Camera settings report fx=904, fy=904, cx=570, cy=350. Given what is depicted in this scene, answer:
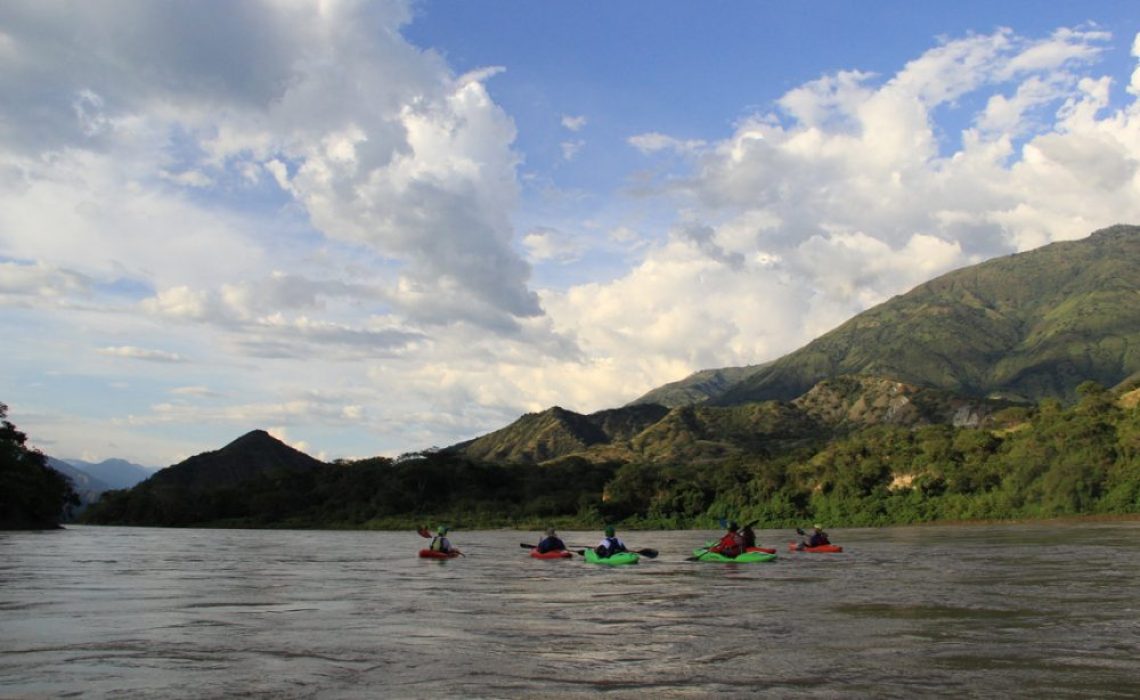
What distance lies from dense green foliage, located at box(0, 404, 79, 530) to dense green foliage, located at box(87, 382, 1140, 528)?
54.5m

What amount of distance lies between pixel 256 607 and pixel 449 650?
9.59m

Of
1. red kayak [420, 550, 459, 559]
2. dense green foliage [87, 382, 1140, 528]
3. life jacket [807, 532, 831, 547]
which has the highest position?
dense green foliage [87, 382, 1140, 528]

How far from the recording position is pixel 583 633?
17.8 metres

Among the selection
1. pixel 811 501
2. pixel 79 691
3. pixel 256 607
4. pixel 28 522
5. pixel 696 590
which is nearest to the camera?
pixel 79 691

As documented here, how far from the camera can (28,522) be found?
269ft

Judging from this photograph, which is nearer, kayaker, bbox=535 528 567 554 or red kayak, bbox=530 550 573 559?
red kayak, bbox=530 550 573 559

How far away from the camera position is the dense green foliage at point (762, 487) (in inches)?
3504

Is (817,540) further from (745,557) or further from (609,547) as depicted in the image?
(609,547)

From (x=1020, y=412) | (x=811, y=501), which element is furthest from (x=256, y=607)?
(x=1020, y=412)

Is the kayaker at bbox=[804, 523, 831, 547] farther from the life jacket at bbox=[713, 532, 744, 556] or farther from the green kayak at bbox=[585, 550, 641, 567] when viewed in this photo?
the green kayak at bbox=[585, 550, 641, 567]

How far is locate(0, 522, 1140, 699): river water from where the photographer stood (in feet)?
40.2

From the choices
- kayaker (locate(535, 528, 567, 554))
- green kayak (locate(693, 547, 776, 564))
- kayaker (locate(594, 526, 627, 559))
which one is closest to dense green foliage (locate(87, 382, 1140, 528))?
green kayak (locate(693, 547, 776, 564))

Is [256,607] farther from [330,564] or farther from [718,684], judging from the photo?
[330,564]

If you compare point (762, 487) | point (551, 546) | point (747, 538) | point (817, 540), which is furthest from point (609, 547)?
point (762, 487)
